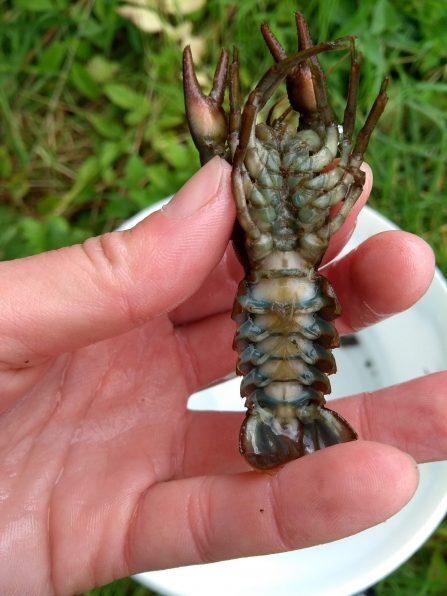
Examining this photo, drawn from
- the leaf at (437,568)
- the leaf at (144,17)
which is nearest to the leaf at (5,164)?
the leaf at (144,17)

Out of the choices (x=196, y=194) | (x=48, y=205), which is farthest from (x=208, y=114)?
(x=48, y=205)

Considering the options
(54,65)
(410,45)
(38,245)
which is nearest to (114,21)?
(54,65)

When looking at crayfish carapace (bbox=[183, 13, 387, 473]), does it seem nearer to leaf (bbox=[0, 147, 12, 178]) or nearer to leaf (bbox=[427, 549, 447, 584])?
leaf (bbox=[427, 549, 447, 584])

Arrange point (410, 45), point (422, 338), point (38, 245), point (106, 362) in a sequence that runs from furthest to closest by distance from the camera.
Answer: point (410, 45)
point (38, 245)
point (422, 338)
point (106, 362)

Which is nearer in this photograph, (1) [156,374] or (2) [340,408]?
(2) [340,408]

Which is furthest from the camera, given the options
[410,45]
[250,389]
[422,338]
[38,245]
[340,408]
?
[410,45]

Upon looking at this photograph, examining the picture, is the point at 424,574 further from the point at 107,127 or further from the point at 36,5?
the point at 36,5

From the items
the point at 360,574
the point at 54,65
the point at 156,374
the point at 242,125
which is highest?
the point at 54,65

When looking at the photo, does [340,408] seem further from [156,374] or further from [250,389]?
[156,374]
